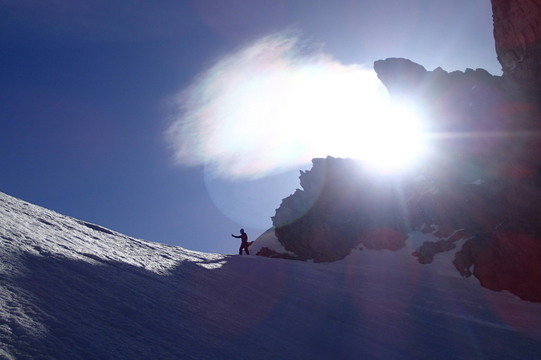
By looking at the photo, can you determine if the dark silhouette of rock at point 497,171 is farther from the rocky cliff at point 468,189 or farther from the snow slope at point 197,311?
the snow slope at point 197,311

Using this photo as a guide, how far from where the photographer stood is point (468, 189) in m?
34.8

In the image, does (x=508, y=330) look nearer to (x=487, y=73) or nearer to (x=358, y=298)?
(x=358, y=298)

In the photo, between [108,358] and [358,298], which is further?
[358,298]

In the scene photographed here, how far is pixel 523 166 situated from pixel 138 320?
3268cm

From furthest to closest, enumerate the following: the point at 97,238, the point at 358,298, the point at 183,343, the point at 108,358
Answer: the point at 358,298 → the point at 97,238 → the point at 183,343 → the point at 108,358

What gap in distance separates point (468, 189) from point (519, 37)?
41.7 feet

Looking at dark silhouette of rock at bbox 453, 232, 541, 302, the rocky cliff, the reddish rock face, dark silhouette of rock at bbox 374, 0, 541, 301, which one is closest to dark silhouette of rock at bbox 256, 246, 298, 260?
the rocky cliff

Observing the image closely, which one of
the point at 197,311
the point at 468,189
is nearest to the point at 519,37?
the point at 468,189

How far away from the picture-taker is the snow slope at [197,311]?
20.8 ft

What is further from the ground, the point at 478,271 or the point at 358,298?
the point at 478,271

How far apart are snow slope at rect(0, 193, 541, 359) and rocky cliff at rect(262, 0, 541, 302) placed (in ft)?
28.2

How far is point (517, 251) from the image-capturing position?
90.1 feet

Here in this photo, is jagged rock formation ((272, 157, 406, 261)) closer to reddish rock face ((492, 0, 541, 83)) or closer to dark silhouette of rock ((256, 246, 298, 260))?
dark silhouette of rock ((256, 246, 298, 260))

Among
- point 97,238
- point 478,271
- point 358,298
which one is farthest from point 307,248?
point 97,238
